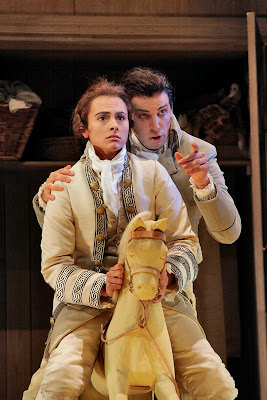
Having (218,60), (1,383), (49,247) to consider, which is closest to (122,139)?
(49,247)

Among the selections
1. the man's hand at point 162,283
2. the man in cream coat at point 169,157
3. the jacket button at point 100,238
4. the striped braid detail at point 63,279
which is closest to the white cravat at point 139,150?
the man in cream coat at point 169,157

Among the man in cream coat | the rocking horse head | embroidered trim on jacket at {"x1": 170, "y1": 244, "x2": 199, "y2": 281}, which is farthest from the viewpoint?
the man in cream coat

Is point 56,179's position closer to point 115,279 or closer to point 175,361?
point 115,279

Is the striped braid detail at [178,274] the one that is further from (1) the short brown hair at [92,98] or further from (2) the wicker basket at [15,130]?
(2) the wicker basket at [15,130]

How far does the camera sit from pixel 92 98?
2285 millimetres

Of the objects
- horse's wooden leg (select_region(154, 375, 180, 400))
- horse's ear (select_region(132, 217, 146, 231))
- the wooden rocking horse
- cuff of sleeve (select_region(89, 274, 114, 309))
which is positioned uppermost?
horse's ear (select_region(132, 217, 146, 231))

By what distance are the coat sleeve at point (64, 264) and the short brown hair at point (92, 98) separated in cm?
22

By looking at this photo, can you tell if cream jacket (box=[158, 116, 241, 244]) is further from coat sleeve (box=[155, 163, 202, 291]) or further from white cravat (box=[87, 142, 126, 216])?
white cravat (box=[87, 142, 126, 216])

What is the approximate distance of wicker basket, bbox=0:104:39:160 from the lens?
2.86 metres

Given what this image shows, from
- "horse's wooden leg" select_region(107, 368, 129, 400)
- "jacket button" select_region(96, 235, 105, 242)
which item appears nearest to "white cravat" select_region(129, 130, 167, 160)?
"jacket button" select_region(96, 235, 105, 242)

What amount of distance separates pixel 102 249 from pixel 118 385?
455 millimetres

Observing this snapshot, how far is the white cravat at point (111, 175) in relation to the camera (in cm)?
219

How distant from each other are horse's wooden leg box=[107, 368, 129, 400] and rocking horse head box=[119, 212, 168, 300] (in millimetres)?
239

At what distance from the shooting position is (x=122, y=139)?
224cm
